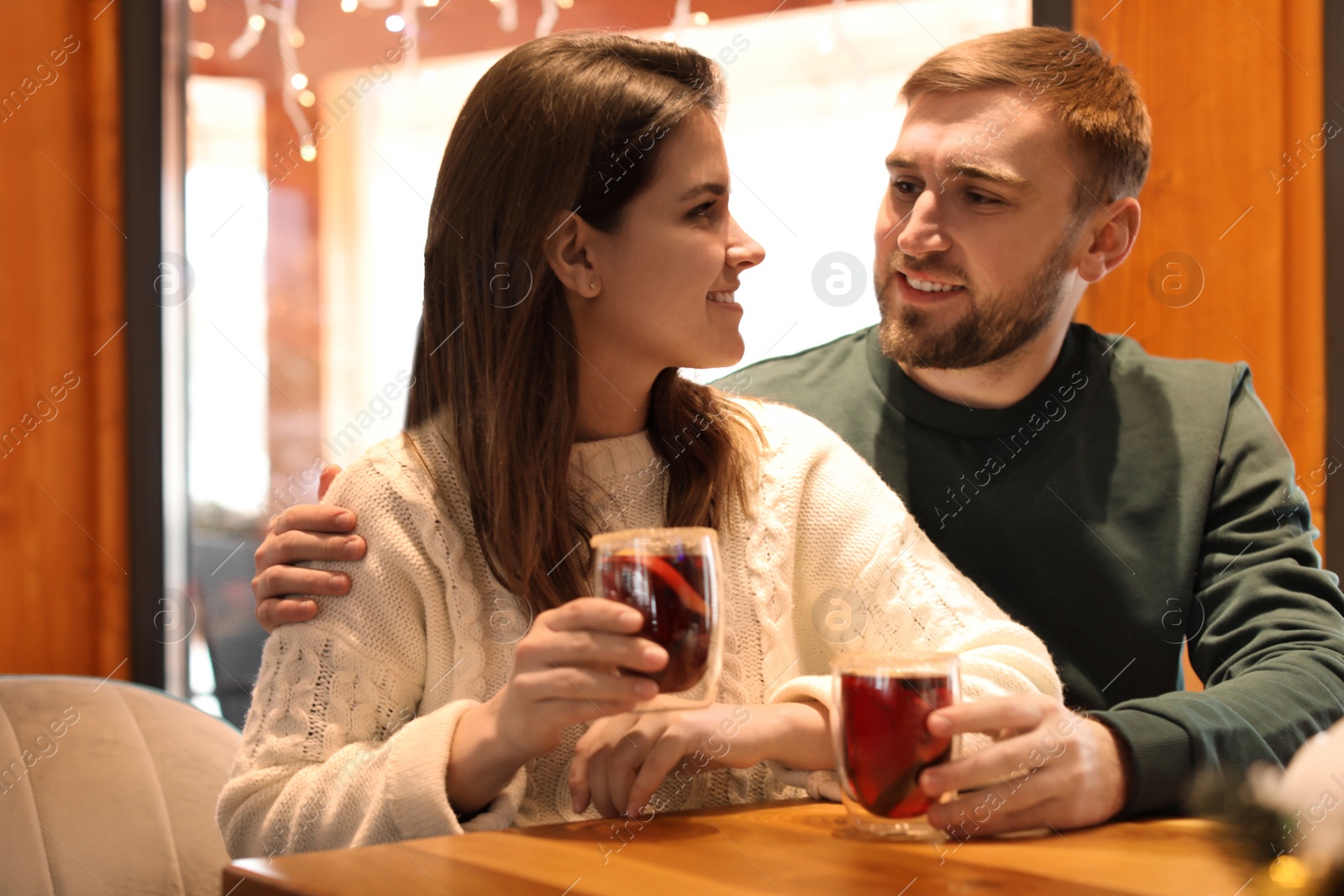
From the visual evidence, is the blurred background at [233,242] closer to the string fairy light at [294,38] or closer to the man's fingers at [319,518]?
the string fairy light at [294,38]

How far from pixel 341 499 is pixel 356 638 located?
0.19 m

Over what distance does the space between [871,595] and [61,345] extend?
8.54 ft

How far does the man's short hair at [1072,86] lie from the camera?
205 centimetres

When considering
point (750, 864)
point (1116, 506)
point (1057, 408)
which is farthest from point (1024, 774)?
point (1057, 408)

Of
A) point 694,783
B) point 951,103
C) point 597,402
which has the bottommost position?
point 694,783

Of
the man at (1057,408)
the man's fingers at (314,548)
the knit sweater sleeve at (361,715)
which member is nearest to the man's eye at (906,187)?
the man at (1057,408)

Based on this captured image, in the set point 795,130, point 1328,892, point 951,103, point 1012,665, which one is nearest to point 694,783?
point 1012,665

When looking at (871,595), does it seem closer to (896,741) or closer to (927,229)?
(896,741)

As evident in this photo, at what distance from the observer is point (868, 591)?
1538mm

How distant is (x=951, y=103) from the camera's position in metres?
2.07

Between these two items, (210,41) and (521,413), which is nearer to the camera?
(521,413)

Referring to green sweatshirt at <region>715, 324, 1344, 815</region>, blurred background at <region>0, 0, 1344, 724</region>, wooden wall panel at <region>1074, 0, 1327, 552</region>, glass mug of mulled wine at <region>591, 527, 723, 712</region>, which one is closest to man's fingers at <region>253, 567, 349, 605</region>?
glass mug of mulled wine at <region>591, 527, 723, 712</region>

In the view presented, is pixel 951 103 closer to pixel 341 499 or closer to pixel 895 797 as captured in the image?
pixel 341 499

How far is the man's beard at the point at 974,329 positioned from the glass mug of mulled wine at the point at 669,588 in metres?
1.04
